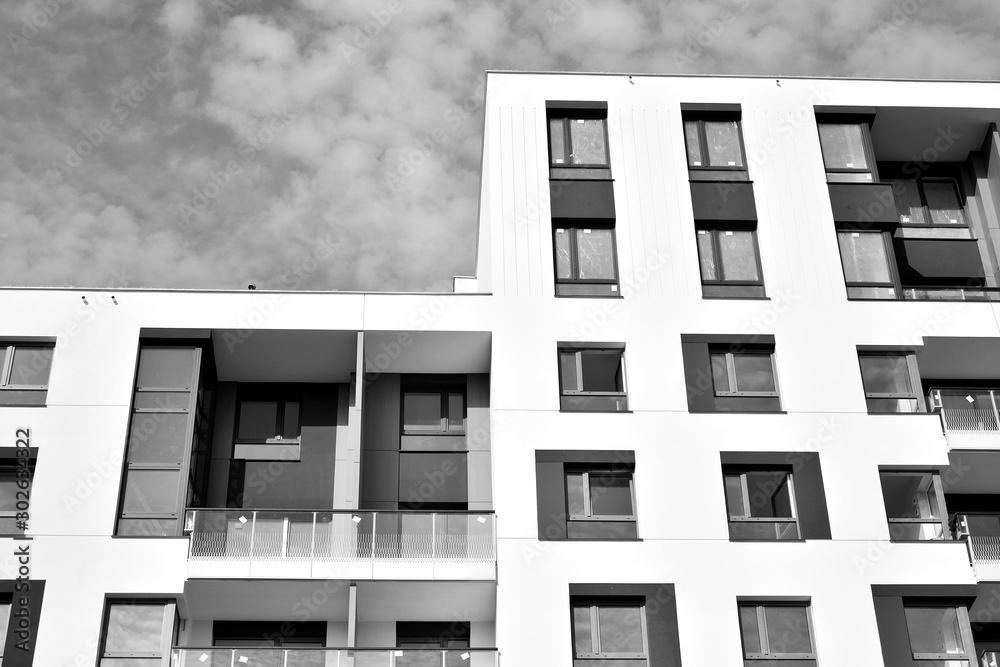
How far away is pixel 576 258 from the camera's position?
25.8m

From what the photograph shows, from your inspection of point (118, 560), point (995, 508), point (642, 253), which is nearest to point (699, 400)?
point (642, 253)

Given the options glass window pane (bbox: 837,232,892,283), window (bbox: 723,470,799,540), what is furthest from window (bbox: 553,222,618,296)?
glass window pane (bbox: 837,232,892,283)

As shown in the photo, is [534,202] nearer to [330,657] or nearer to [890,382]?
[890,382]

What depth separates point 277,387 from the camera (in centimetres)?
2709

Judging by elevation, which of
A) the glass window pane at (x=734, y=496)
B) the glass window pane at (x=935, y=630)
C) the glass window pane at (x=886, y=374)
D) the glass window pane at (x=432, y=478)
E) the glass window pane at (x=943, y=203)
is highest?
the glass window pane at (x=943, y=203)

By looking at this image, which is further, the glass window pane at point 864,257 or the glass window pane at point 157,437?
the glass window pane at point 864,257

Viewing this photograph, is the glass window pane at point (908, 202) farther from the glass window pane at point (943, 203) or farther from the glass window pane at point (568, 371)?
the glass window pane at point (568, 371)

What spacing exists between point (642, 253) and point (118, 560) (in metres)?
13.3

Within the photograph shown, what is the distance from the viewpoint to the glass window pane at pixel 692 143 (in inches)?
1061

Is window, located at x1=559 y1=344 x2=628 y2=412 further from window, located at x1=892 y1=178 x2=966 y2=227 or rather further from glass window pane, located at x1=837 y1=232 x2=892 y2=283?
window, located at x1=892 y1=178 x2=966 y2=227

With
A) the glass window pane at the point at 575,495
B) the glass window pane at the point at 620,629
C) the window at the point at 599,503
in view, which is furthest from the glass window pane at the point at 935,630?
the glass window pane at the point at 575,495

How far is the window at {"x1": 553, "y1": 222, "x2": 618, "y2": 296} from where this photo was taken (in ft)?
83.5

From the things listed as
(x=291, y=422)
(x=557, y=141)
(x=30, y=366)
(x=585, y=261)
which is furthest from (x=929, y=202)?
(x=30, y=366)

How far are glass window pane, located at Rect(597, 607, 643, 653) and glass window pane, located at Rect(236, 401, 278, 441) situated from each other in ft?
30.8
